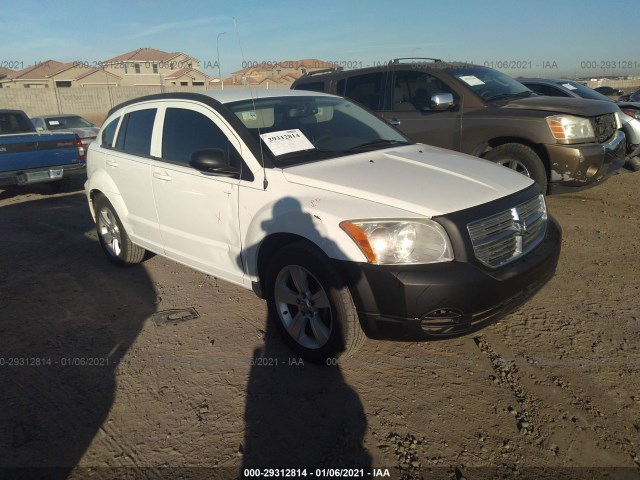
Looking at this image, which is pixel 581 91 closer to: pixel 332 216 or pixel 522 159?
pixel 522 159

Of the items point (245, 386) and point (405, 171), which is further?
point (405, 171)

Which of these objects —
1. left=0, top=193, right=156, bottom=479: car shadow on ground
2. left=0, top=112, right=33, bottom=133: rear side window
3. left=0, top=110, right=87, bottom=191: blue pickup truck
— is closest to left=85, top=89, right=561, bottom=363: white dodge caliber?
left=0, top=193, right=156, bottom=479: car shadow on ground

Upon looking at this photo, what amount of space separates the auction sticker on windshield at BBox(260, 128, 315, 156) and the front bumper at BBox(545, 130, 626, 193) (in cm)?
351

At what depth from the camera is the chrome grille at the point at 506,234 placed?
2.82 m

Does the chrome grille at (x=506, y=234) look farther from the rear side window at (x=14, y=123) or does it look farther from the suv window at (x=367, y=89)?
the rear side window at (x=14, y=123)

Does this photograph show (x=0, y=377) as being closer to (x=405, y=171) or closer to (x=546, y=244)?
(x=405, y=171)

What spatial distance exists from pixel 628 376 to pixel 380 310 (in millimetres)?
1598

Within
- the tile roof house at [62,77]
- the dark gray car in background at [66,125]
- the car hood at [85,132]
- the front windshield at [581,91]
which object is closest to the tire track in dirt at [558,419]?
the front windshield at [581,91]

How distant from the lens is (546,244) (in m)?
3.31

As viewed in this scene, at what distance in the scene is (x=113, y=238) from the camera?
525 centimetres

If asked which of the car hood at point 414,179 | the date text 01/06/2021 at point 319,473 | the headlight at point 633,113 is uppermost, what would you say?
the car hood at point 414,179

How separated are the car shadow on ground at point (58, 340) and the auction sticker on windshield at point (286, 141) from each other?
1.82 m

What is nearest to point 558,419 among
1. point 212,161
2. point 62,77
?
point 212,161

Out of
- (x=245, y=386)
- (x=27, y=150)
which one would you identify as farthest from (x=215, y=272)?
(x=27, y=150)
